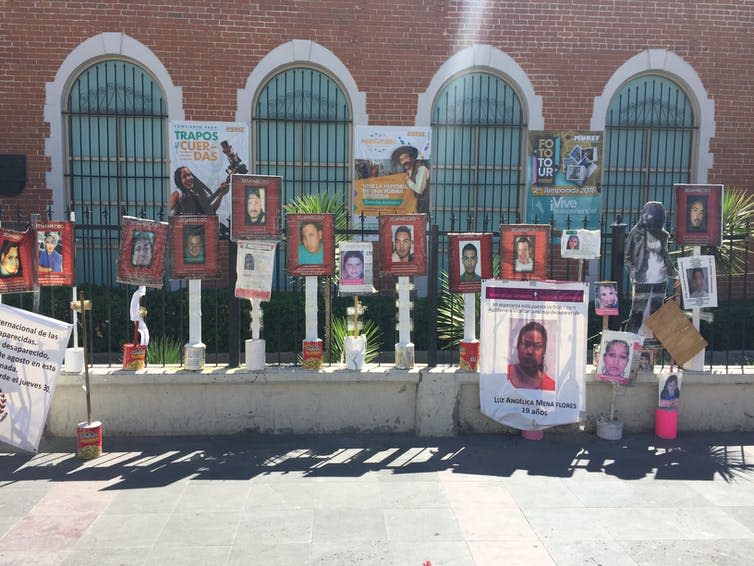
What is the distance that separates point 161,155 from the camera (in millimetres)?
11016

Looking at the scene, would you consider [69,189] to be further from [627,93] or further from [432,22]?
[627,93]

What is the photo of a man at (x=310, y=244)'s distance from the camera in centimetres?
639

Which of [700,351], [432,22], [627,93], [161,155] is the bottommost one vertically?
[700,351]

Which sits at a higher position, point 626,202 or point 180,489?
point 626,202

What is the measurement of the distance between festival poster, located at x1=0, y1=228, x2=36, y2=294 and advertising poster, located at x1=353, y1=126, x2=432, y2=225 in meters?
5.73

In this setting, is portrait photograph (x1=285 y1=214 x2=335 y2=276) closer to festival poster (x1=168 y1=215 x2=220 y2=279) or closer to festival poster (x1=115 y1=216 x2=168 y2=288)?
festival poster (x1=168 y1=215 x2=220 y2=279)

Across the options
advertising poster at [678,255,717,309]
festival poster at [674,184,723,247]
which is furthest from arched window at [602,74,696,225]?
advertising poster at [678,255,717,309]

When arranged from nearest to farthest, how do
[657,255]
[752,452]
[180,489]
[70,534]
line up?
[70,534], [180,489], [752,452], [657,255]

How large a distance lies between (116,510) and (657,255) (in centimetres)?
525

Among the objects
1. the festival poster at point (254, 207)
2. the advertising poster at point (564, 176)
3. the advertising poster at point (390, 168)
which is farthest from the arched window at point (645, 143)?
the festival poster at point (254, 207)

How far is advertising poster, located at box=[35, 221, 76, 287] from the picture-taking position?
6.17 m

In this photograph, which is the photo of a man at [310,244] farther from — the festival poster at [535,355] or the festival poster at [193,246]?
the festival poster at [535,355]

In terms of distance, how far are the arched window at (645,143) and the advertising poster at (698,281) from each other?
208 inches

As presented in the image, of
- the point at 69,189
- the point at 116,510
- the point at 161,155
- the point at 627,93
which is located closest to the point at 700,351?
the point at 116,510
